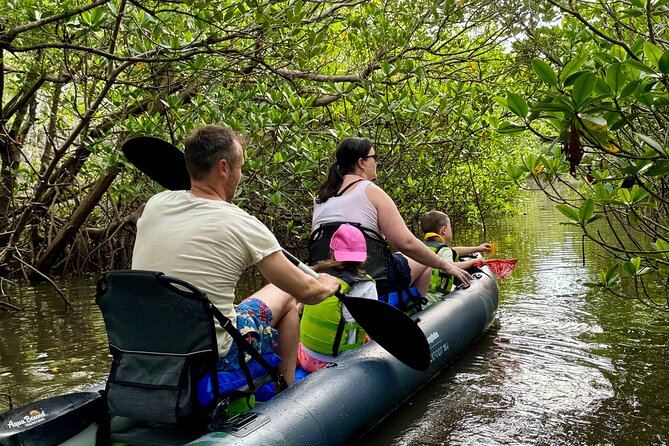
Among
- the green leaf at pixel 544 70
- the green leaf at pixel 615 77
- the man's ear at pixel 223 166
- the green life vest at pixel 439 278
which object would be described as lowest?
the green life vest at pixel 439 278

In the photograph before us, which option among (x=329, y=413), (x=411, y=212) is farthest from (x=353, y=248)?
(x=411, y=212)

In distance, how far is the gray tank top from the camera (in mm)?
3920

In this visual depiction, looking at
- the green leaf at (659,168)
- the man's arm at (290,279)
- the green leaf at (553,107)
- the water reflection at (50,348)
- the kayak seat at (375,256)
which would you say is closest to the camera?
the green leaf at (553,107)

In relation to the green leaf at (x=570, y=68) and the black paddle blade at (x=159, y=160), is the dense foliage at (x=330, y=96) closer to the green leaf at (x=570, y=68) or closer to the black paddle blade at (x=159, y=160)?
the green leaf at (x=570, y=68)

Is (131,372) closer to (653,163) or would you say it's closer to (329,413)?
(329,413)

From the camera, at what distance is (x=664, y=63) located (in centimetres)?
191

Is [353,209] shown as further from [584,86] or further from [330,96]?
[330,96]

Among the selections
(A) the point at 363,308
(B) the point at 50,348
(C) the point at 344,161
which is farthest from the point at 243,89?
(A) the point at 363,308

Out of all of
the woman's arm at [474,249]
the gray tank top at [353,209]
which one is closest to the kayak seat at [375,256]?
the gray tank top at [353,209]

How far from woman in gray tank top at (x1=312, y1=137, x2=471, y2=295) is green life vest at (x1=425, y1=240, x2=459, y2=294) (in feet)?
2.39

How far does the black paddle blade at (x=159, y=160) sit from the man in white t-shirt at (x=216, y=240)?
0.69 m

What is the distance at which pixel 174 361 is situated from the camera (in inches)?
91.0

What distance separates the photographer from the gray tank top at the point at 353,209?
154 inches

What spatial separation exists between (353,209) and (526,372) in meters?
1.53
